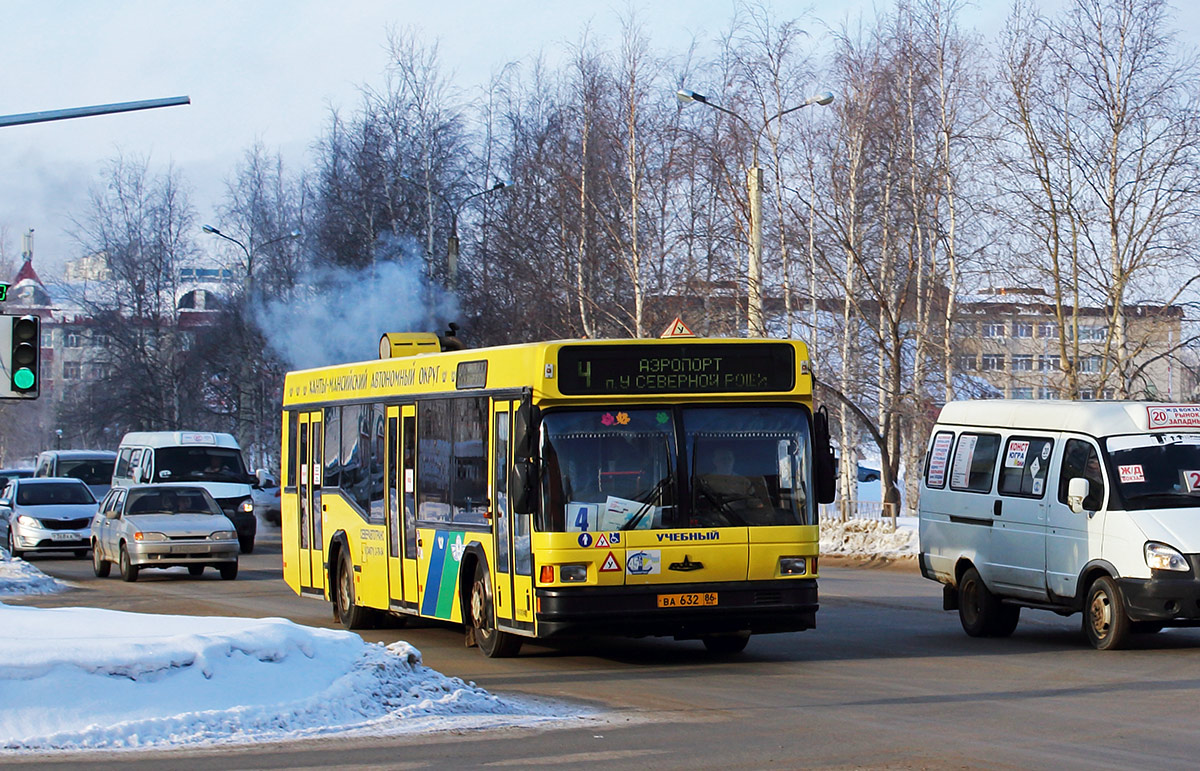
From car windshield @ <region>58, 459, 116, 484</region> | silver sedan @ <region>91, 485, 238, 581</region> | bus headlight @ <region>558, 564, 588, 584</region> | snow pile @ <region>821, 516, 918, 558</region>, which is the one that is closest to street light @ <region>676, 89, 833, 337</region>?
snow pile @ <region>821, 516, 918, 558</region>

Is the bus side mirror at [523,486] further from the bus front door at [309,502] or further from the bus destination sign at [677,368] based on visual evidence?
the bus front door at [309,502]

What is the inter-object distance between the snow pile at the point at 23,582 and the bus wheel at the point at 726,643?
11620 millimetres

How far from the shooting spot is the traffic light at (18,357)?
14562 millimetres

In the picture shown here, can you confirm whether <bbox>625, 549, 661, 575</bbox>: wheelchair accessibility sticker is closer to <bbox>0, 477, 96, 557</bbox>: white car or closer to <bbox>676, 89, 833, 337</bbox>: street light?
<bbox>676, 89, 833, 337</bbox>: street light


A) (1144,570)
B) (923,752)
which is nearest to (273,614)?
(1144,570)

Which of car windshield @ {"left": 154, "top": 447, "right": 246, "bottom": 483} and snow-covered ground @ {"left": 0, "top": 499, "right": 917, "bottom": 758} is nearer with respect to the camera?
snow-covered ground @ {"left": 0, "top": 499, "right": 917, "bottom": 758}

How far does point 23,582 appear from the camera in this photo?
23.2 m

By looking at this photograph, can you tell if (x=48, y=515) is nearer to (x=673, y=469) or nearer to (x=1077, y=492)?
(x=673, y=469)

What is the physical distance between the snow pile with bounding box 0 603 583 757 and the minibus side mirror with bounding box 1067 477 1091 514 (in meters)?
5.47

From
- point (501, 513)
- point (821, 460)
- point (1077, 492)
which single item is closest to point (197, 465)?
point (501, 513)

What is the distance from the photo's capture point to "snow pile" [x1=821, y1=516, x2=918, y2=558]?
28.2 metres

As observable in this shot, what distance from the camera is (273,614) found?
18.6 m

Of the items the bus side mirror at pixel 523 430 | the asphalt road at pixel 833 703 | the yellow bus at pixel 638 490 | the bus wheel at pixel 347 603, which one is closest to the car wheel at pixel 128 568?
the asphalt road at pixel 833 703

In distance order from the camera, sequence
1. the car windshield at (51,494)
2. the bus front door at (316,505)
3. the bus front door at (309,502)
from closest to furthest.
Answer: the bus front door at (316,505) → the bus front door at (309,502) → the car windshield at (51,494)
